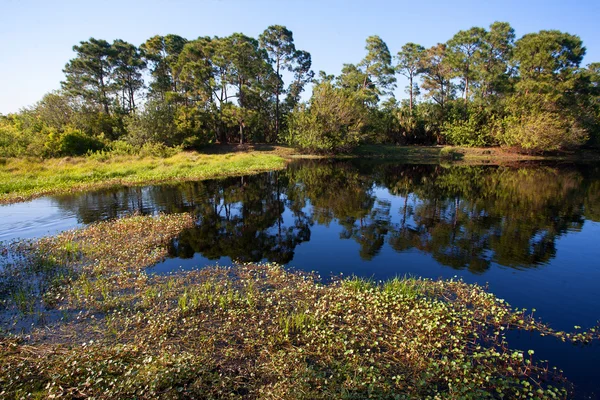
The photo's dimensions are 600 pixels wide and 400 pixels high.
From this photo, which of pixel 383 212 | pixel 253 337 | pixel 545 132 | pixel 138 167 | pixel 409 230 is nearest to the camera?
pixel 253 337

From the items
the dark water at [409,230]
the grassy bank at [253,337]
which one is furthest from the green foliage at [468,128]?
the grassy bank at [253,337]

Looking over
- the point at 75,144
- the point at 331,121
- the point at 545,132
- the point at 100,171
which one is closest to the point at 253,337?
the point at 100,171

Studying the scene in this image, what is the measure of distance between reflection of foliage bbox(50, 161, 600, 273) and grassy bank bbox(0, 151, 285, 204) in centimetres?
336

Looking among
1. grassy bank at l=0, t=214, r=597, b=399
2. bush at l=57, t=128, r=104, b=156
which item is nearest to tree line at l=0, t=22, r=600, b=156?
bush at l=57, t=128, r=104, b=156

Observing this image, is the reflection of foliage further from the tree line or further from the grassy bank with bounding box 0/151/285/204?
the tree line

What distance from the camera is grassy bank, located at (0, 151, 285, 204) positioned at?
23.6 metres

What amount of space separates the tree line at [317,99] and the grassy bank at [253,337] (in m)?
39.4

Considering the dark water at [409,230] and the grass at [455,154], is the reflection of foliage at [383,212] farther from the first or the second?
the grass at [455,154]

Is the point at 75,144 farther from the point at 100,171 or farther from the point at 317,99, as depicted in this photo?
the point at 317,99

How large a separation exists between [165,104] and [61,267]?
145 ft

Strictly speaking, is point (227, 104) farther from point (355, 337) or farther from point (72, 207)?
point (355, 337)

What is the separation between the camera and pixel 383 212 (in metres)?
18.5

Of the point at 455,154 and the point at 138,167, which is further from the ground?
the point at 138,167

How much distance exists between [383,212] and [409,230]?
352cm
